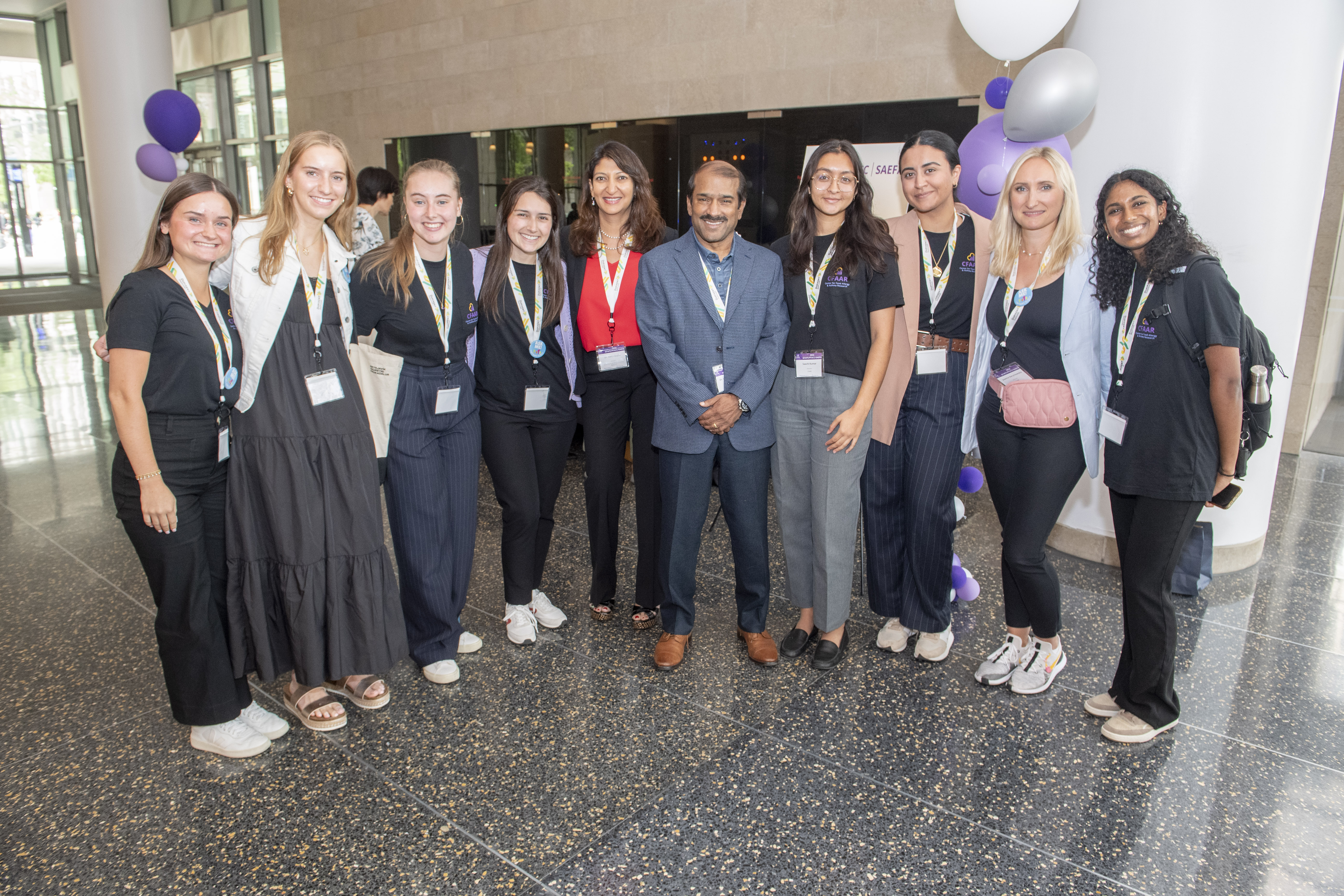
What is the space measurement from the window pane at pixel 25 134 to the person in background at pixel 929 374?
2318 cm

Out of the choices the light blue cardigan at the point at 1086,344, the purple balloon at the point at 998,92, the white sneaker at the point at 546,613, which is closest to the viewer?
the light blue cardigan at the point at 1086,344

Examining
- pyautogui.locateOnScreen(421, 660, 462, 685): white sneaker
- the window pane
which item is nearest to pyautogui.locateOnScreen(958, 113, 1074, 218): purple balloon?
pyautogui.locateOnScreen(421, 660, 462, 685): white sneaker

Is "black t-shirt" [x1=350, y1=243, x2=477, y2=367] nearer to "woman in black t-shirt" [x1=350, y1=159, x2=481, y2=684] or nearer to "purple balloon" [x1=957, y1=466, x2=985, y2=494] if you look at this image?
"woman in black t-shirt" [x1=350, y1=159, x2=481, y2=684]

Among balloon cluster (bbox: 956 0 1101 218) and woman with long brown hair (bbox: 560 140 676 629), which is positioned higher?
balloon cluster (bbox: 956 0 1101 218)

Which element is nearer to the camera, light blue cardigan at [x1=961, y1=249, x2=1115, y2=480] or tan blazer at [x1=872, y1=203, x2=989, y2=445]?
light blue cardigan at [x1=961, y1=249, x2=1115, y2=480]

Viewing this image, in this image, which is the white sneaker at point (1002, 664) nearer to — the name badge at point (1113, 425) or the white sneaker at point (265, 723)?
the name badge at point (1113, 425)

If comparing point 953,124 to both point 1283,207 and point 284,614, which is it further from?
point 284,614

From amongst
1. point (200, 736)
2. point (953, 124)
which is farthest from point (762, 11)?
point (200, 736)

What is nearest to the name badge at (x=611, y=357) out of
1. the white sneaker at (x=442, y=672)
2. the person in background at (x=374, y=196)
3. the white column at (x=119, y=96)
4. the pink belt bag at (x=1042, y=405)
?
the white sneaker at (x=442, y=672)

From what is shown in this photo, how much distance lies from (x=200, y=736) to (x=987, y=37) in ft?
13.7

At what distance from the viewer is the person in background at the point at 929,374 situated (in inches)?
112

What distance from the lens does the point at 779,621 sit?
3.43 m

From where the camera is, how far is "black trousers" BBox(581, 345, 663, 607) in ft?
10.3

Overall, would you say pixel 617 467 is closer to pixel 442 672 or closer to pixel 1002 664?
pixel 442 672
